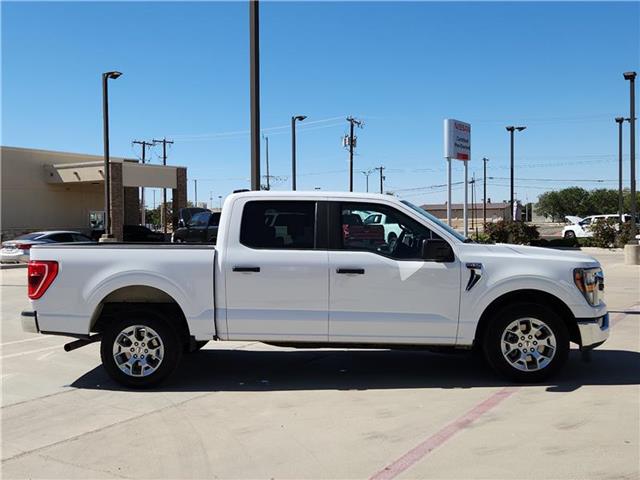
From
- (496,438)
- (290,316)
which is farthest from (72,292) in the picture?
(496,438)

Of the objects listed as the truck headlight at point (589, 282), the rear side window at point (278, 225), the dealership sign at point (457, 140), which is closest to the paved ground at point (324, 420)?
the truck headlight at point (589, 282)

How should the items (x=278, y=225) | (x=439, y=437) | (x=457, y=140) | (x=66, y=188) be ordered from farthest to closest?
(x=66, y=188), (x=457, y=140), (x=278, y=225), (x=439, y=437)

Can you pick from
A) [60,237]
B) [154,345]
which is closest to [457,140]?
[154,345]

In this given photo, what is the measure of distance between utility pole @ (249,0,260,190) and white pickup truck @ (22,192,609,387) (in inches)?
144

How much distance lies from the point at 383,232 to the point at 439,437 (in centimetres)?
213

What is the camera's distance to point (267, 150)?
74.6 m

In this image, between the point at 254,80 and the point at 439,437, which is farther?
the point at 254,80

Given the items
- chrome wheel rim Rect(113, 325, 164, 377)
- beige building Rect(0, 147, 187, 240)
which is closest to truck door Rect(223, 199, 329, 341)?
chrome wheel rim Rect(113, 325, 164, 377)

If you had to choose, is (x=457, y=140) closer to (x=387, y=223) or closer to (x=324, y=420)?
(x=387, y=223)

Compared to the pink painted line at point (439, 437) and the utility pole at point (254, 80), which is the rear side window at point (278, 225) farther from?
the utility pole at point (254, 80)

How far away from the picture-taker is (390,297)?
19.2ft

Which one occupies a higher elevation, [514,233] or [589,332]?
[514,233]

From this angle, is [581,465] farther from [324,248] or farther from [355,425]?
[324,248]

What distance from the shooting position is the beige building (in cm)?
3478
